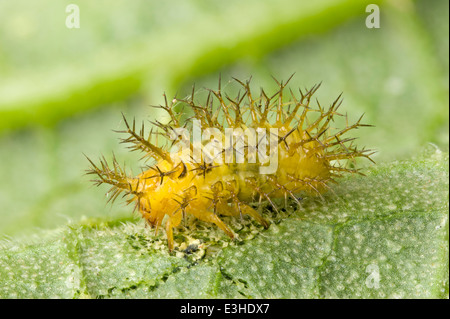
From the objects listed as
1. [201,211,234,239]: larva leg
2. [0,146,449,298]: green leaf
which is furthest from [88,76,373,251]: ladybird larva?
[0,146,449,298]: green leaf

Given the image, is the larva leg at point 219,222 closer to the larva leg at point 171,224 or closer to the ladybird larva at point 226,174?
the ladybird larva at point 226,174

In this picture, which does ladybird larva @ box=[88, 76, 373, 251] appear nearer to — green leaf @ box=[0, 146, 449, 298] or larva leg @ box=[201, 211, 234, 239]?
larva leg @ box=[201, 211, 234, 239]

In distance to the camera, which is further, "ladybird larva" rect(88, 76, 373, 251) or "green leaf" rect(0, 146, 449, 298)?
"ladybird larva" rect(88, 76, 373, 251)

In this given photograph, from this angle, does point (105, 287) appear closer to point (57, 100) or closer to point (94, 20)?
point (57, 100)

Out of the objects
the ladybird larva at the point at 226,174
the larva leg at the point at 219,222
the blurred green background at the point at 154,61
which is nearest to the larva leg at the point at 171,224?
the ladybird larva at the point at 226,174

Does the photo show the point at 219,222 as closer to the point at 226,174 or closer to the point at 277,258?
the point at 226,174
